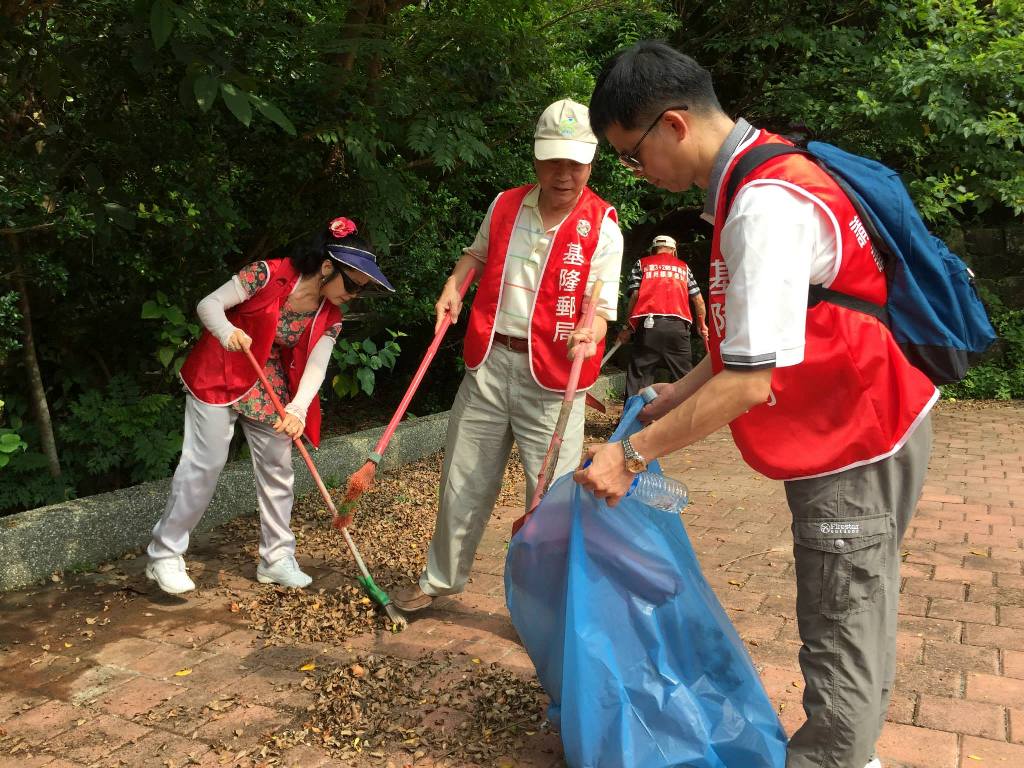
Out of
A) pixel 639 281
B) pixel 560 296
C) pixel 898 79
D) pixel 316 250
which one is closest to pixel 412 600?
pixel 560 296

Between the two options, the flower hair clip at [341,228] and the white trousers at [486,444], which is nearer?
the white trousers at [486,444]

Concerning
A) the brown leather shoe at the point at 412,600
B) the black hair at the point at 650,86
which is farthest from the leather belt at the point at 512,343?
the black hair at the point at 650,86

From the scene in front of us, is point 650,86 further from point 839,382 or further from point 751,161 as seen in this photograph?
point 839,382

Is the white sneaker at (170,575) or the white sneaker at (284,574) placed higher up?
the white sneaker at (170,575)

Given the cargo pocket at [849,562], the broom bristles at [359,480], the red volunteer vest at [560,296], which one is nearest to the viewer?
the cargo pocket at [849,562]

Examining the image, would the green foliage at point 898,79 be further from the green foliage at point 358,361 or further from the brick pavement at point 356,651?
the green foliage at point 358,361

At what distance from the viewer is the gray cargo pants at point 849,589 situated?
2.02 m

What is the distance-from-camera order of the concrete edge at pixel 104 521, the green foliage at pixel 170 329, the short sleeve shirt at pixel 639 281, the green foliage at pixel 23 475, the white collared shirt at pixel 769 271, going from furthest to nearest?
the short sleeve shirt at pixel 639 281 → the green foliage at pixel 170 329 → the green foliage at pixel 23 475 → the concrete edge at pixel 104 521 → the white collared shirt at pixel 769 271

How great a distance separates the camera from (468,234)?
697cm

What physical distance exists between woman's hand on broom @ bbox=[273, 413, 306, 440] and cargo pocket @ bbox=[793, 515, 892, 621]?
7.80ft

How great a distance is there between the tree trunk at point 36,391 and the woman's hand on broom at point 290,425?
1.51 metres

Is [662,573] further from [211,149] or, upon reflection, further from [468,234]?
[468,234]

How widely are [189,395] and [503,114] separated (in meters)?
2.74

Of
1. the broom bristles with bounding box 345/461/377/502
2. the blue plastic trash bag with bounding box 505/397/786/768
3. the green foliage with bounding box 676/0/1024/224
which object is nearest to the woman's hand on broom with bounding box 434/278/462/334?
the broom bristles with bounding box 345/461/377/502
